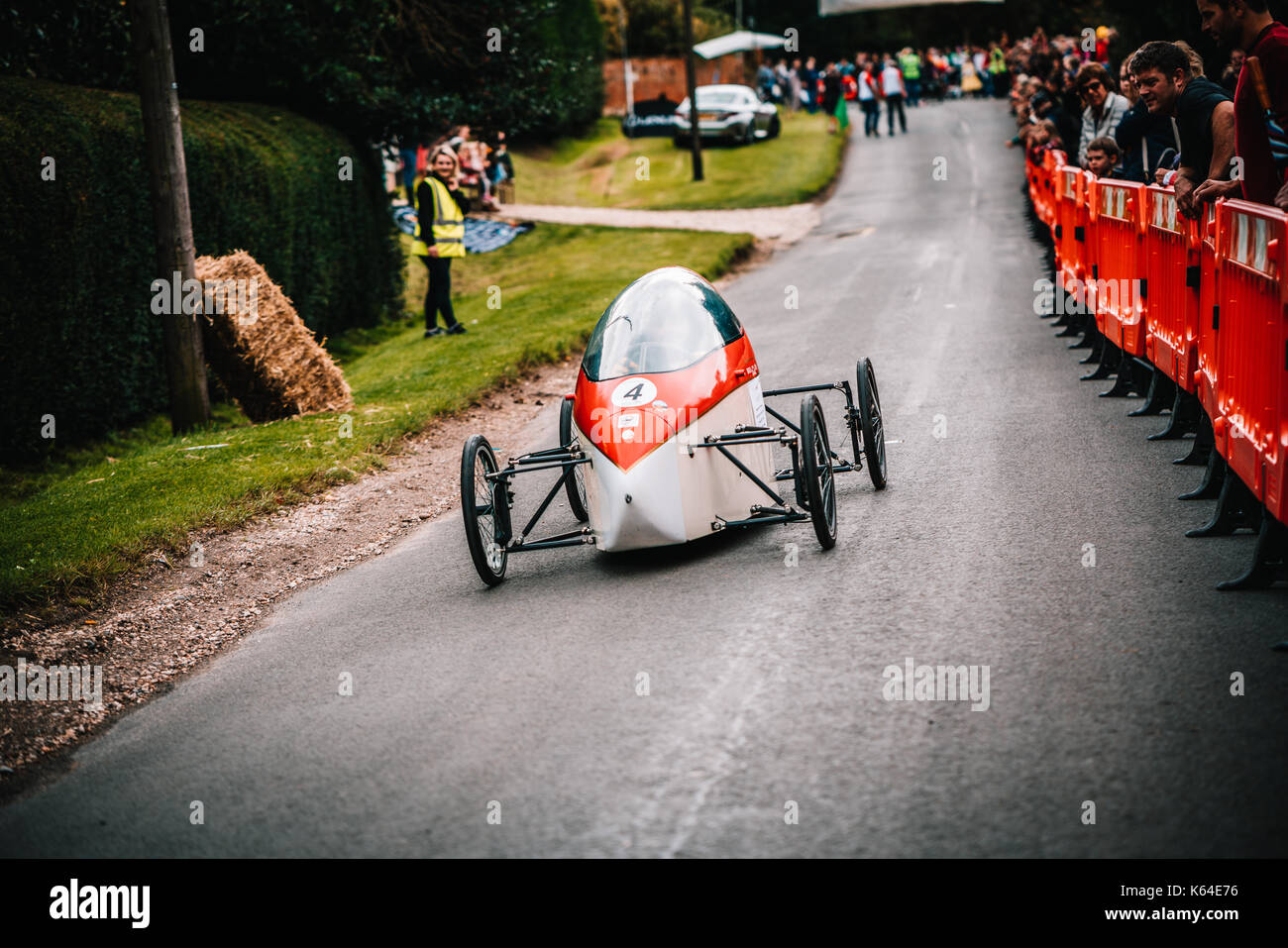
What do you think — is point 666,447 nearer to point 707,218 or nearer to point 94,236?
point 94,236

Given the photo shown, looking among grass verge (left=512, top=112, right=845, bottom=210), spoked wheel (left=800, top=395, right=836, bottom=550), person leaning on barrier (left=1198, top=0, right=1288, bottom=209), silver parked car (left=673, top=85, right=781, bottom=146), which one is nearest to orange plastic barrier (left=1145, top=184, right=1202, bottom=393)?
person leaning on barrier (left=1198, top=0, right=1288, bottom=209)

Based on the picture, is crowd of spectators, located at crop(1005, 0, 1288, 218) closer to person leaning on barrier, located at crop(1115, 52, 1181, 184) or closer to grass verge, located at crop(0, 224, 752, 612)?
person leaning on barrier, located at crop(1115, 52, 1181, 184)

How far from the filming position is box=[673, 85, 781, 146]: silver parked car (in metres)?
40.3

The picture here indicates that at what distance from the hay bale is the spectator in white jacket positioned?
26.1 ft

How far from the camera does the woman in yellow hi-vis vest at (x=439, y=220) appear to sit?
55.1 feet

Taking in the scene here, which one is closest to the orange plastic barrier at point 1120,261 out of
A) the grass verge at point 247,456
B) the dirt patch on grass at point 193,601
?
the dirt patch on grass at point 193,601

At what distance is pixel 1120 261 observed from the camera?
1138cm


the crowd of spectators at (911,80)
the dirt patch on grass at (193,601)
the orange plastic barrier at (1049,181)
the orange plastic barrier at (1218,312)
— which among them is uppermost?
the crowd of spectators at (911,80)

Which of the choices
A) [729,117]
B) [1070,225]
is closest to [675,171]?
[729,117]

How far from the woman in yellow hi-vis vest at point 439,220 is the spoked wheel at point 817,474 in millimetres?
10030

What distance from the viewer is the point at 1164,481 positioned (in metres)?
8.09

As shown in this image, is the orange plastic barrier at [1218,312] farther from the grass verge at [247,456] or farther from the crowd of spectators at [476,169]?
the crowd of spectators at [476,169]

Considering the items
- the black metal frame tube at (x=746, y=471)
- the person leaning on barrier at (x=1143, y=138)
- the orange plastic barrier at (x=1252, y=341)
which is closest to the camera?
the orange plastic barrier at (x=1252, y=341)
